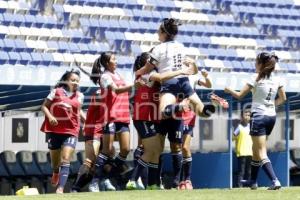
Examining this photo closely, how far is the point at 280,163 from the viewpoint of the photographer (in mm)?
21766

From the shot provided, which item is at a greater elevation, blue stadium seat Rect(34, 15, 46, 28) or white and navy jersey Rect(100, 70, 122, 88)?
blue stadium seat Rect(34, 15, 46, 28)

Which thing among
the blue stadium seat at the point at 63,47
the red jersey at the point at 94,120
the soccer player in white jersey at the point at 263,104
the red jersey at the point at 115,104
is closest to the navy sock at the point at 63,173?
the red jersey at the point at 94,120

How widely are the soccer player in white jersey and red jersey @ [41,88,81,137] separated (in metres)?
2.10

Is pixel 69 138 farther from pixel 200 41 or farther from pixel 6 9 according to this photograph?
pixel 200 41

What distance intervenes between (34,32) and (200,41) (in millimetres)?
4452

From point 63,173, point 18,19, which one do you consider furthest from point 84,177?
point 18,19

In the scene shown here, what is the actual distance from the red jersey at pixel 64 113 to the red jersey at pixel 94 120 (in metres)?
0.18

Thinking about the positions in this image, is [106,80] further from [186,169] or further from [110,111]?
[186,169]

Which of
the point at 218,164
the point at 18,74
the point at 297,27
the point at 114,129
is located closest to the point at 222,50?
the point at 297,27

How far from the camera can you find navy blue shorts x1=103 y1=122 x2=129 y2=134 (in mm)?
13641

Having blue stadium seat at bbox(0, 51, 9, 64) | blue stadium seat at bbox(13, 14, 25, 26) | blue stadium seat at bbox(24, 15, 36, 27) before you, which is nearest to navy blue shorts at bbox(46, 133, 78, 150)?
blue stadium seat at bbox(0, 51, 9, 64)

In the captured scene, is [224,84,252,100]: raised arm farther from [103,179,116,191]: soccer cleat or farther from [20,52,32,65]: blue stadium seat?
[20,52,32,65]: blue stadium seat

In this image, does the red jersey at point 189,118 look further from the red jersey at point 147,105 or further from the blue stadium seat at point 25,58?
the blue stadium seat at point 25,58

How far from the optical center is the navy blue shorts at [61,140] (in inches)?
537
